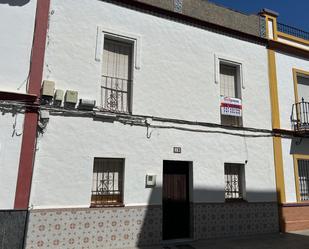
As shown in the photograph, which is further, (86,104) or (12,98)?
(86,104)

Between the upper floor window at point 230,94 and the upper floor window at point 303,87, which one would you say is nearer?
the upper floor window at point 230,94

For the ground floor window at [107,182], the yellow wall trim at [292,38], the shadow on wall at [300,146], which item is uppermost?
the yellow wall trim at [292,38]

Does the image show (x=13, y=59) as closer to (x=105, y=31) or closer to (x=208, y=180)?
(x=105, y=31)

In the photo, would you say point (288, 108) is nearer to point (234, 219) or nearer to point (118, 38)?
point (234, 219)

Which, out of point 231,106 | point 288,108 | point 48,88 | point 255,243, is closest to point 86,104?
point 48,88

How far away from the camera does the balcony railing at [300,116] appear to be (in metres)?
9.98

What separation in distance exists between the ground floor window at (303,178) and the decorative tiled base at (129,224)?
140 centimetres

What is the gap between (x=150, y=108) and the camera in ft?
25.7

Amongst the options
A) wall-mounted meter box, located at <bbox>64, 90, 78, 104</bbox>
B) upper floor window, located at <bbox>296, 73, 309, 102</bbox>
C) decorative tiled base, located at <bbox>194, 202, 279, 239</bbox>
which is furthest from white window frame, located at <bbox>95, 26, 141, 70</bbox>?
upper floor window, located at <bbox>296, 73, 309, 102</bbox>

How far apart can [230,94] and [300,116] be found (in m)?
2.81

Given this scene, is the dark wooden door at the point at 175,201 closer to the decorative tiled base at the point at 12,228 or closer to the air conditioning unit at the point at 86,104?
the air conditioning unit at the point at 86,104

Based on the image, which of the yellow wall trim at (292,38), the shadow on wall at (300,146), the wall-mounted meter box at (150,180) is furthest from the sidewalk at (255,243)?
the yellow wall trim at (292,38)

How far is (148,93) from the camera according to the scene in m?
7.90

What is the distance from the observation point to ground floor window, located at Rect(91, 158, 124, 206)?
7.07 metres
